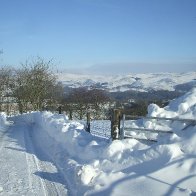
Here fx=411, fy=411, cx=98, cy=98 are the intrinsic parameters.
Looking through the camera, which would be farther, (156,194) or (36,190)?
(36,190)

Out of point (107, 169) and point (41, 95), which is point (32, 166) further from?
point (41, 95)

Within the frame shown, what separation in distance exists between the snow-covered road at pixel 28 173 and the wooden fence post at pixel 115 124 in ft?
8.55

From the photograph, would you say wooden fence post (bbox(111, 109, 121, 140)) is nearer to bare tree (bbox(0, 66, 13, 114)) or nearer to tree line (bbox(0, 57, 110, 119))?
tree line (bbox(0, 57, 110, 119))

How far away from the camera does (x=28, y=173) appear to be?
1173 centimetres

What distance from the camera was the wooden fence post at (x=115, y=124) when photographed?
1541 cm

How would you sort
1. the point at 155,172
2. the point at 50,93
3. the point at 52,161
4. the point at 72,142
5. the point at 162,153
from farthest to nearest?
the point at 50,93, the point at 72,142, the point at 52,161, the point at 162,153, the point at 155,172

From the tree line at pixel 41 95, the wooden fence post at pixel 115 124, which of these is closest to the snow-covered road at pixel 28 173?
the wooden fence post at pixel 115 124

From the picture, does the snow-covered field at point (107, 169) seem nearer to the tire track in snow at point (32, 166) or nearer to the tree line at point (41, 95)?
the tire track in snow at point (32, 166)

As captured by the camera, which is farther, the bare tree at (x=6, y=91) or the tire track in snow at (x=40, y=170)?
the bare tree at (x=6, y=91)

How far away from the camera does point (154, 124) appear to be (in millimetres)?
19016

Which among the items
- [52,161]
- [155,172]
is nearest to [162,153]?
[155,172]

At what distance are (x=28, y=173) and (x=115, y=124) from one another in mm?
4712

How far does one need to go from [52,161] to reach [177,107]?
9.44m

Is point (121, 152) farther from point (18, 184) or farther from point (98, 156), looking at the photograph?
point (18, 184)
